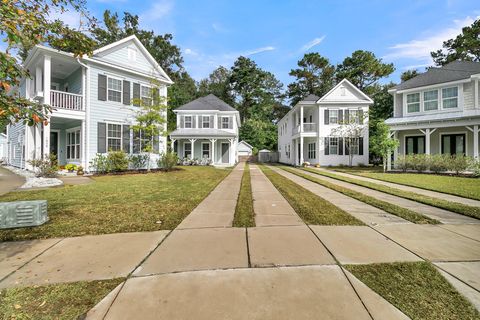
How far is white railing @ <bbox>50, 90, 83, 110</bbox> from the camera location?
40.3 ft

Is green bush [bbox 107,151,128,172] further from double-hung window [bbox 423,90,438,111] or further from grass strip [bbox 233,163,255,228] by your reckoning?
double-hung window [bbox 423,90,438,111]

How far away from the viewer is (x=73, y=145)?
49.0 ft

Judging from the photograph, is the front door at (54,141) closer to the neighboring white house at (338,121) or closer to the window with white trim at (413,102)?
the neighboring white house at (338,121)

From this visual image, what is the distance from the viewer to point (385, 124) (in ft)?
53.9

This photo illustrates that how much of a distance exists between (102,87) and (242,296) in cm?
1520

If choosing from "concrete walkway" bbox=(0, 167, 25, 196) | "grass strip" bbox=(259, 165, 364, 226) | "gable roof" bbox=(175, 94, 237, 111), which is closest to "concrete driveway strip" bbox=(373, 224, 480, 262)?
"grass strip" bbox=(259, 165, 364, 226)

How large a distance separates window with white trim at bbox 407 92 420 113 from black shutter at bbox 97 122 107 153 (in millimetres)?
21719

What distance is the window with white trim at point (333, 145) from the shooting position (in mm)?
22062

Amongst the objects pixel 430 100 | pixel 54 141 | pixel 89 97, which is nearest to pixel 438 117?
pixel 430 100

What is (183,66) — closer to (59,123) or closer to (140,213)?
(59,123)

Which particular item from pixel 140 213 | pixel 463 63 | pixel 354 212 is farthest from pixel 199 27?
pixel 463 63

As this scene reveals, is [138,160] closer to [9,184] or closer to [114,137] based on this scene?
[114,137]

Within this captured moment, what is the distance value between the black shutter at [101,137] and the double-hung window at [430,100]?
22.2 metres

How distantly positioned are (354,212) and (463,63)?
67.7 feet
